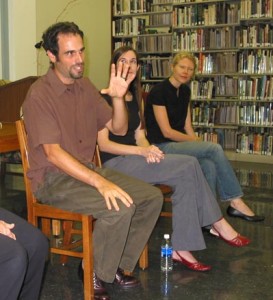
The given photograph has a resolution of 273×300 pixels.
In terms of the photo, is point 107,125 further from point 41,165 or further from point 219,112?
point 219,112

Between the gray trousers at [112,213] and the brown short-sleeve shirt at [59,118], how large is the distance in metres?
0.11

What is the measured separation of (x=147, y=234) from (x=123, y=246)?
0.22 meters

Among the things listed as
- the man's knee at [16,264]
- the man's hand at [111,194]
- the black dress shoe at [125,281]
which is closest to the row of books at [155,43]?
the black dress shoe at [125,281]

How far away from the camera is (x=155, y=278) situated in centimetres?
229

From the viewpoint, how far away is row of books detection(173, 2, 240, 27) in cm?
596

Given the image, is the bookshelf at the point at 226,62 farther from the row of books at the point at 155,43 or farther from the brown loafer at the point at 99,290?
the brown loafer at the point at 99,290

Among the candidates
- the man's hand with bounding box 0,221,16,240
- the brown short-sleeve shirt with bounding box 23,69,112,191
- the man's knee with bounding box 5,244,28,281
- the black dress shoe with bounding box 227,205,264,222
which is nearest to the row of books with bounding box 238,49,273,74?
the black dress shoe with bounding box 227,205,264,222

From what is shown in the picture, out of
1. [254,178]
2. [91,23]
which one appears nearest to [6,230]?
[254,178]

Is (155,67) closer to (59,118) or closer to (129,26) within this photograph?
(129,26)

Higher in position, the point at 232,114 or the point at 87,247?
the point at 232,114

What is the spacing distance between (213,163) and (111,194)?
120 centimetres

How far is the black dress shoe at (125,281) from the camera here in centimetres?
220

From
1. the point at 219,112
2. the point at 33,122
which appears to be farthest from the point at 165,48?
the point at 33,122

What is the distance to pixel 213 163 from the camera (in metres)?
2.94
